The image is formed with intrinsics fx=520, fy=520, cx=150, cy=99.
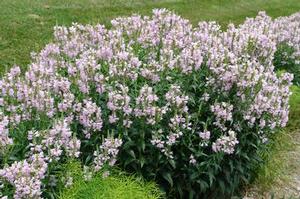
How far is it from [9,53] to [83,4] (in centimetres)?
374

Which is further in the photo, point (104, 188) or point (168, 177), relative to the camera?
point (168, 177)

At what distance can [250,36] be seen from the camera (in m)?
5.65

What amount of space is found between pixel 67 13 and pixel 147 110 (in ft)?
22.8

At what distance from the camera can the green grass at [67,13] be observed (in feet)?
28.8

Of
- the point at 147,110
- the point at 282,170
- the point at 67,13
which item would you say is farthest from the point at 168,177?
the point at 67,13

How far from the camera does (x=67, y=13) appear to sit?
10.8 m

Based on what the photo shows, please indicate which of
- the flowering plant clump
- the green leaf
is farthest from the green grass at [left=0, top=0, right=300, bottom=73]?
the green leaf

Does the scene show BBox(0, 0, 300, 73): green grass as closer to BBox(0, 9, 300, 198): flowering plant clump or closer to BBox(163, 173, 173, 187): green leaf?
BBox(0, 9, 300, 198): flowering plant clump

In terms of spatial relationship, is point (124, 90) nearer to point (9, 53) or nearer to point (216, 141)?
point (216, 141)

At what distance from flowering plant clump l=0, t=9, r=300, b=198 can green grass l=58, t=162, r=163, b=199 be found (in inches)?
4.5

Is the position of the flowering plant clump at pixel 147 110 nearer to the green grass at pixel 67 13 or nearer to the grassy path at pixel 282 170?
the grassy path at pixel 282 170

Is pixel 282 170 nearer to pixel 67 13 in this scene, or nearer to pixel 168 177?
pixel 168 177

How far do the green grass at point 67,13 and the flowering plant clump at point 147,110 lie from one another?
77.0 inches

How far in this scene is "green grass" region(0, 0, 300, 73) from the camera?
878 centimetres
